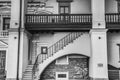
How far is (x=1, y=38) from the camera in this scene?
1567 centimetres

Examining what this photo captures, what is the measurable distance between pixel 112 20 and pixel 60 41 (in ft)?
16.6

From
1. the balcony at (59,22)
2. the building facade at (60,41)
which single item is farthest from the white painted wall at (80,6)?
the balcony at (59,22)

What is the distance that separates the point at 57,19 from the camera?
14391 mm

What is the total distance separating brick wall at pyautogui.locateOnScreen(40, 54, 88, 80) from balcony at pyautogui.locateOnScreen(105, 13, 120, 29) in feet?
13.1

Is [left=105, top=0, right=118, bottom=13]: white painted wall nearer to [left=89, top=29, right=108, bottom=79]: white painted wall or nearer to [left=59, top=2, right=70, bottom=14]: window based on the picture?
[left=59, top=2, right=70, bottom=14]: window

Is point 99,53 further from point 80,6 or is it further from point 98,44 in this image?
point 80,6

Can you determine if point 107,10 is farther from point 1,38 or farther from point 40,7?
point 1,38

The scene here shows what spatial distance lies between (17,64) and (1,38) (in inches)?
171

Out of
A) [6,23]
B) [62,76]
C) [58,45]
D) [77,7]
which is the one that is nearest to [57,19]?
[58,45]

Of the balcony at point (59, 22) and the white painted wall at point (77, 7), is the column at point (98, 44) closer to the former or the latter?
the balcony at point (59, 22)

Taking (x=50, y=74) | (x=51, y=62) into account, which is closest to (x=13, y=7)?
(x=51, y=62)

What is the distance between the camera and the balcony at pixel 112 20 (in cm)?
1343

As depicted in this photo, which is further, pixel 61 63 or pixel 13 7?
pixel 61 63

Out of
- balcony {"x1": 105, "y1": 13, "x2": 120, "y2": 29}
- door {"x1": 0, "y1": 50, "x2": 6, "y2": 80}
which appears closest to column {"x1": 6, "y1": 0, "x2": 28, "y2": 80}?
door {"x1": 0, "y1": 50, "x2": 6, "y2": 80}
